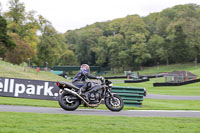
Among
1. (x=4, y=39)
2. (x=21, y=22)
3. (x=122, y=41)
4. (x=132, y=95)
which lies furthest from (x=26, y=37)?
(x=132, y=95)

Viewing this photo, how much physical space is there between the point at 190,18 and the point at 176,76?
4750 centimetres

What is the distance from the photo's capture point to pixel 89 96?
1113cm

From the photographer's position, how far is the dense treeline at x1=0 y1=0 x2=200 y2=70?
65838 mm

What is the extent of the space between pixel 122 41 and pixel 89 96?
3545 inches

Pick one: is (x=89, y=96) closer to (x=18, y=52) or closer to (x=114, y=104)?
(x=114, y=104)

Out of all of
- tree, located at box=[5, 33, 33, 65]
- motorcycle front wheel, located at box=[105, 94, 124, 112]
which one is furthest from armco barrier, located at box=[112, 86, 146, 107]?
tree, located at box=[5, 33, 33, 65]

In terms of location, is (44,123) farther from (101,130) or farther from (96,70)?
(96,70)

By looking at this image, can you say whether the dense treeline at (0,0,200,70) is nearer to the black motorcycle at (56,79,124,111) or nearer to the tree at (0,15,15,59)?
the tree at (0,15,15,59)

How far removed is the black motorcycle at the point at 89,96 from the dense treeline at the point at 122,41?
50.3 m

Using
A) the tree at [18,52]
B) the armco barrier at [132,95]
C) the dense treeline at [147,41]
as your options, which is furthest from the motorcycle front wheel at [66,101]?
the dense treeline at [147,41]

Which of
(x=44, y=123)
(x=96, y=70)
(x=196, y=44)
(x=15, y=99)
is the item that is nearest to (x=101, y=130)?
(x=44, y=123)

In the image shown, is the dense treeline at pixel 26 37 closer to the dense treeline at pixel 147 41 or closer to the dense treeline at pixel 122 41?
the dense treeline at pixel 122 41

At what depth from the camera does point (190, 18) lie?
290ft

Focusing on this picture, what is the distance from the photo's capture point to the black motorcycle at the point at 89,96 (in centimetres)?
1095
